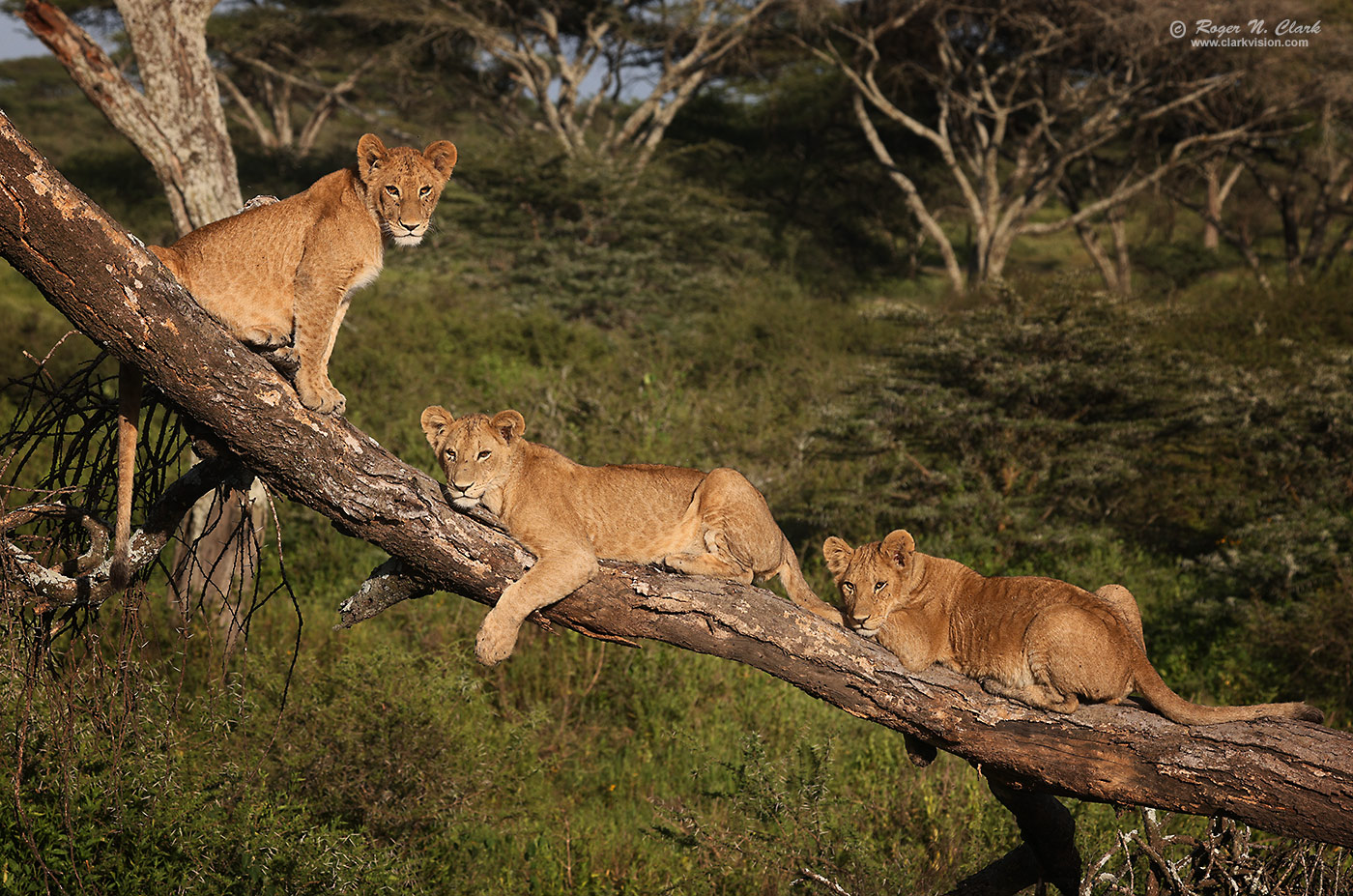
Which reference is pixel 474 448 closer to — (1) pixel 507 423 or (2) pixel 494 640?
(1) pixel 507 423

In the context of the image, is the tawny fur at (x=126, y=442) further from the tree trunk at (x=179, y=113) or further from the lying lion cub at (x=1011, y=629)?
the tree trunk at (x=179, y=113)

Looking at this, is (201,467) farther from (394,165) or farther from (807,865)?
(807,865)

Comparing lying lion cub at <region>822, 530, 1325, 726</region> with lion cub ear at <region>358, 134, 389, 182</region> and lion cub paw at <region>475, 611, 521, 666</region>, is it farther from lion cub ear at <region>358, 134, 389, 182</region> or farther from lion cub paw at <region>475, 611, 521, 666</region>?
lion cub ear at <region>358, 134, 389, 182</region>

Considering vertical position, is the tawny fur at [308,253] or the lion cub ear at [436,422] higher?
the tawny fur at [308,253]

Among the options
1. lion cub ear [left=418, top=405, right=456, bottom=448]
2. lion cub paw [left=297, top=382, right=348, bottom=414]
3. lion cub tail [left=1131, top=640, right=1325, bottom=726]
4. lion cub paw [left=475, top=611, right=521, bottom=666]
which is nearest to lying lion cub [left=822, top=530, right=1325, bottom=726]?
lion cub tail [left=1131, top=640, right=1325, bottom=726]

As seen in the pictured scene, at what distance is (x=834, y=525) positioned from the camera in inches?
452

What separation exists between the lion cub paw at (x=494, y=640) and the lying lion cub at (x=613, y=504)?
1.21ft

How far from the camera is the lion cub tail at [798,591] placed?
4336mm

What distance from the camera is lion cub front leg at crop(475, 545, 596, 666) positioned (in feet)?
12.1

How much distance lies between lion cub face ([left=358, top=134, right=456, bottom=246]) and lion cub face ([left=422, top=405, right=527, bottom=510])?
742mm

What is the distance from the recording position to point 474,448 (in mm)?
4109

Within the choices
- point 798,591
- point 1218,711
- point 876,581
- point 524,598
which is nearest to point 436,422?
point 524,598

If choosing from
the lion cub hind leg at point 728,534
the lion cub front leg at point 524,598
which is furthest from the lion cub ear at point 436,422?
the lion cub hind leg at point 728,534

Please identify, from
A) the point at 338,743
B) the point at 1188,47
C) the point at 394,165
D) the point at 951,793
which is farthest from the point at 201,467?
the point at 1188,47
